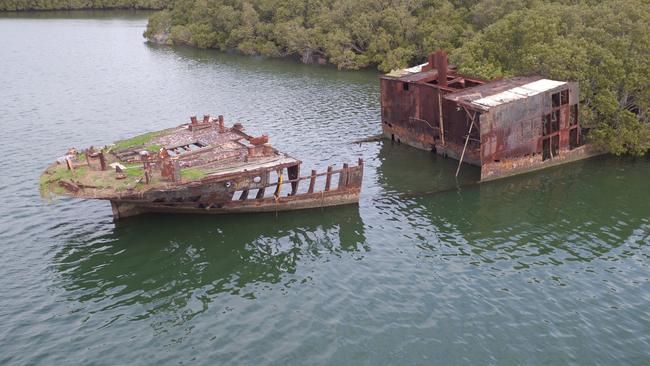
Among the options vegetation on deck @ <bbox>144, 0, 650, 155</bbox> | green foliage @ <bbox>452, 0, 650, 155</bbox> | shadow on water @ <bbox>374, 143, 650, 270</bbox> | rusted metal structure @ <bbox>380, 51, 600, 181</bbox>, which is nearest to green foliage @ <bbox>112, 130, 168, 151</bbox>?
shadow on water @ <bbox>374, 143, 650, 270</bbox>

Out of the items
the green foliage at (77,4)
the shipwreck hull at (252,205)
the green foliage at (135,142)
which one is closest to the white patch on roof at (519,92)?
the shipwreck hull at (252,205)

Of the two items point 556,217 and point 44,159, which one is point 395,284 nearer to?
point 556,217

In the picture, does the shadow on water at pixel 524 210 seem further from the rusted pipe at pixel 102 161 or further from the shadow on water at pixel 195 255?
the rusted pipe at pixel 102 161

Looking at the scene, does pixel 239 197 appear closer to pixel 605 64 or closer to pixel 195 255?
pixel 195 255

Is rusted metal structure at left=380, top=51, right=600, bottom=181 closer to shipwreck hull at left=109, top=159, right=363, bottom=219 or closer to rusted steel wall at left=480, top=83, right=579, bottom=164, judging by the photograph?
rusted steel wall at left=480, top=83, right=579, bottom=164

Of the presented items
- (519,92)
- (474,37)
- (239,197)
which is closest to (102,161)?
(239,197)

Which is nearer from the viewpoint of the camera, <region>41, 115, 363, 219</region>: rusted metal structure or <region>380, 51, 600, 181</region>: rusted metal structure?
<region>41, 115, 363, 219</region>: rusted metal structure

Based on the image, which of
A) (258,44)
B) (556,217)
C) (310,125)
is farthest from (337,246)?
(258,44)

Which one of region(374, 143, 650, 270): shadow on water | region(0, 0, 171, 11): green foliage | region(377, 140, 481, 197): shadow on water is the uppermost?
region(0, 0, 171, 11): green foliage
